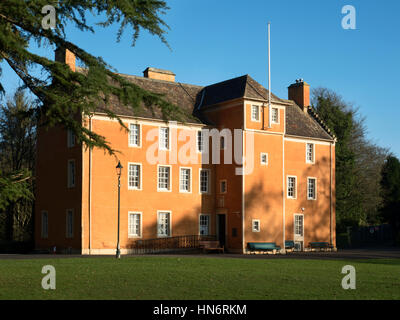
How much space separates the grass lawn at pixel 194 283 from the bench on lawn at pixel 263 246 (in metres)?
18.7

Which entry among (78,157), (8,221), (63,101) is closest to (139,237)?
(78,157)

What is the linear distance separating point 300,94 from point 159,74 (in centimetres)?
1196

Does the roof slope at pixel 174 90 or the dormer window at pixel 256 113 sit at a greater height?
the roof slope at pixel 174 90

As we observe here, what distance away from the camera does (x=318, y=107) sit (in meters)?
59.8

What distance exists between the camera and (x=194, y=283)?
16.7m

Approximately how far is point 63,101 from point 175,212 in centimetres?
2844

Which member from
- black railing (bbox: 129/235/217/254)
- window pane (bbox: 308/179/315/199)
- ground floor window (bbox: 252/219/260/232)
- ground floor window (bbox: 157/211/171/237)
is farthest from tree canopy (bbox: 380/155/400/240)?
ground floor window (bbox: 157/211/171/237)

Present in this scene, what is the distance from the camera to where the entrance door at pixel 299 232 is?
150 feet

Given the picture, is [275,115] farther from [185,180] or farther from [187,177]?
[185,180]

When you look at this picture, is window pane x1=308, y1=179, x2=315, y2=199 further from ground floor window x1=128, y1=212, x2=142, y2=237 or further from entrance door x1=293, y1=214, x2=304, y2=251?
ground floor window x1=128, y1=212, x2=142, y2=237

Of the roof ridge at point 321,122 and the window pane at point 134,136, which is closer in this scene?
the window pane at point 134,136

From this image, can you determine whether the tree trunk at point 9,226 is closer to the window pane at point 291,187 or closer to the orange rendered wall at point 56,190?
the orange rendered wall at point 56,190

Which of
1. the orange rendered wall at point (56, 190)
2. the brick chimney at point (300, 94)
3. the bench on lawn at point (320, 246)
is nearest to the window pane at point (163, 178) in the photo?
the orange rendered wall at point (56, 190)

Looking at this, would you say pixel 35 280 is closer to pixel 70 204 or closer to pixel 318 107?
pixel 70 204
